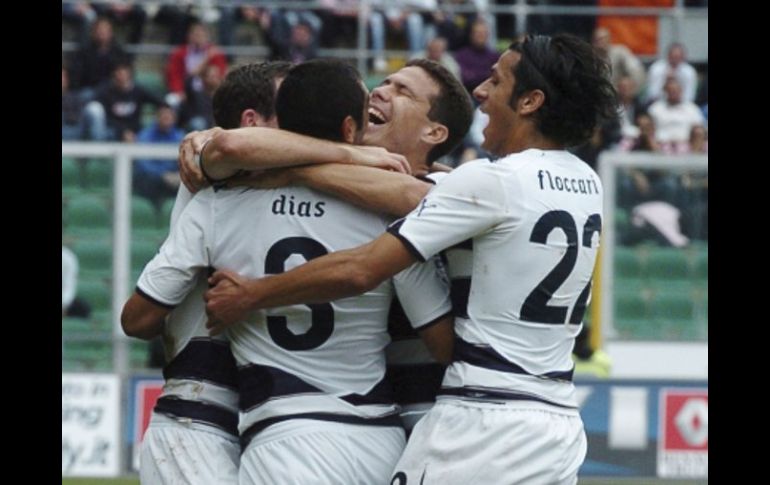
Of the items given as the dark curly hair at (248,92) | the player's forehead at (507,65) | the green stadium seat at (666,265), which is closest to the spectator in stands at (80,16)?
the green stadium seat at (666,265)

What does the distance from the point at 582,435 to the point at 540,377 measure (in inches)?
11.1

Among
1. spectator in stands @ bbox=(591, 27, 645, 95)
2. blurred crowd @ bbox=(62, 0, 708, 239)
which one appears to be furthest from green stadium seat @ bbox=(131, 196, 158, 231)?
spectator in stands @ bbox=(591, 27, 645, 95)

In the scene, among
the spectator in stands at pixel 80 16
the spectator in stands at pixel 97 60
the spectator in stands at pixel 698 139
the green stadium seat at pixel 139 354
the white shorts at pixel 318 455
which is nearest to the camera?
the white shorts at pixel 318 455

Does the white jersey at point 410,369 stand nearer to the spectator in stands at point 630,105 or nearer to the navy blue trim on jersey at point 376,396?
the navy blue trim on jersey at point 376,396

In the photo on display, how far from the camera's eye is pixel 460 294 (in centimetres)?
516

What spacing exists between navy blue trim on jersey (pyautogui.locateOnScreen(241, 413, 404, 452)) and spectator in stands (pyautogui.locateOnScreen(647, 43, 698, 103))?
499 inches

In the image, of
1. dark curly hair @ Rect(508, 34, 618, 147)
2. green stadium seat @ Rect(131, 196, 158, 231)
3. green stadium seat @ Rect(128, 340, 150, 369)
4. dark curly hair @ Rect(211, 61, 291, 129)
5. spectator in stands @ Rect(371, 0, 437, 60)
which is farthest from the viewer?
spectator in stands @ Rect(371, 0, 437, 60)

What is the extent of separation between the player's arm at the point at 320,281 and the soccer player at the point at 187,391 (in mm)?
235

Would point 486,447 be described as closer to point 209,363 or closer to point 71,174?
point 209,363

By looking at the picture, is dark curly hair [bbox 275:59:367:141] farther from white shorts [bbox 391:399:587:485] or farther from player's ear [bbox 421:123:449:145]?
white shorts [bbox 391:399:587:485]

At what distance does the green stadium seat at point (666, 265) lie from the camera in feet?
50.4

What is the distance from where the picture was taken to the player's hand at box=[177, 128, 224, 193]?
5.30m

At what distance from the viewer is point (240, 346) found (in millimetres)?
5270

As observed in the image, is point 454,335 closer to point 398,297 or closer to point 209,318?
point 398,297
